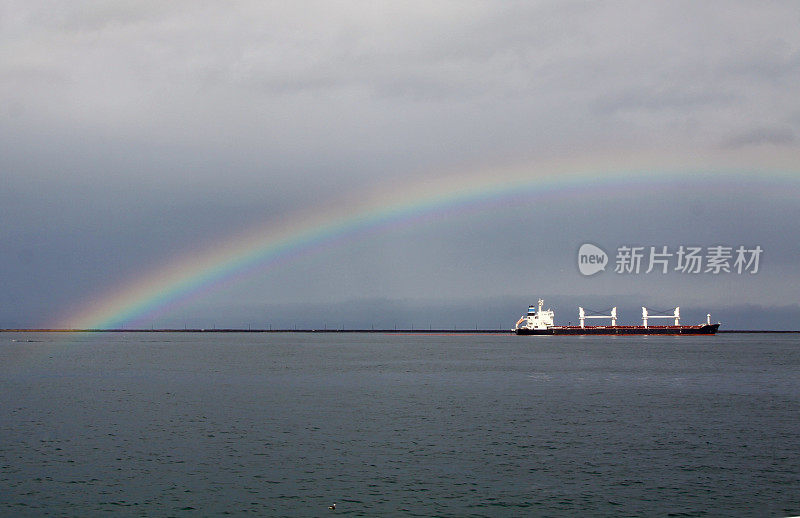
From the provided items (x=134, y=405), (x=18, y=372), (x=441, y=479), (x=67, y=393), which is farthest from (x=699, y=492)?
(x=18, y=372)

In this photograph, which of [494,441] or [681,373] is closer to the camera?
[494,441]

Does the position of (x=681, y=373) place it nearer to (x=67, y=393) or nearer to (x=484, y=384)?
(x=484, y=384)

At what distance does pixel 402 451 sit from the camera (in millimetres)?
45219

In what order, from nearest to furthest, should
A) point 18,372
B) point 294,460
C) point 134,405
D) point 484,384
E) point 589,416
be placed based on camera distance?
point 294,460 → point 589,416 → point 134,405 → point 484,384 → point 18,372

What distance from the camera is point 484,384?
92938mm

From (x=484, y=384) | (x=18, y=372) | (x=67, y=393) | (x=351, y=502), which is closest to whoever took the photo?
(x=351, y=502)

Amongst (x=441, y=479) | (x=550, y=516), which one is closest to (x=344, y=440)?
(x=441, y=479)

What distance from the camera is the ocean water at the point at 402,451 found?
33188mm

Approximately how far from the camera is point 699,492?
34781 mm

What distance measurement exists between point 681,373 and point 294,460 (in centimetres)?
8787

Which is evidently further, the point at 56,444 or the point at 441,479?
the point at 56,444

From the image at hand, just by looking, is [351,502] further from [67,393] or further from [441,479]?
[67,393]

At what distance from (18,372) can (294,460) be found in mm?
98263

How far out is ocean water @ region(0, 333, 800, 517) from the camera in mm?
33188
